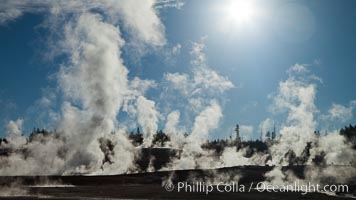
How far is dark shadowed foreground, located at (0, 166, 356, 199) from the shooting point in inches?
1774

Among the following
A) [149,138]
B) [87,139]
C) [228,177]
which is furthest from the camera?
[149,138]

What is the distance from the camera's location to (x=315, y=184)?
57.1 m

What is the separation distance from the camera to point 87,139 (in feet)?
272

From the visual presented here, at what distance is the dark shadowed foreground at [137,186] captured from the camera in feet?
148

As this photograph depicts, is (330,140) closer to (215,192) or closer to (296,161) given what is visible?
(296,161)

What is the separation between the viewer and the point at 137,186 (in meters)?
58.8

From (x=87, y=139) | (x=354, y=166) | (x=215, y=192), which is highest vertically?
(x=87, y=139)

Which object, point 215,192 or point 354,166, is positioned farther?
point 354,166

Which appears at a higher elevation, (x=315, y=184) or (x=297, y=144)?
(x=297, y=144)

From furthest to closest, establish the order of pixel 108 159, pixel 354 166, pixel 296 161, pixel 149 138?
pixel 149 138
pixel 296 161
pixel 108 159
pixel 354 166

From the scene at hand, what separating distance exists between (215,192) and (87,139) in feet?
128

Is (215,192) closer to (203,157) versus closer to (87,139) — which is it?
(87,139)

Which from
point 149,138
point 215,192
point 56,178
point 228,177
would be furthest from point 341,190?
point 149,138

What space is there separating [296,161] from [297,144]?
191 inches
